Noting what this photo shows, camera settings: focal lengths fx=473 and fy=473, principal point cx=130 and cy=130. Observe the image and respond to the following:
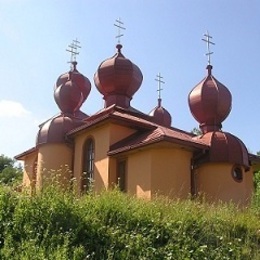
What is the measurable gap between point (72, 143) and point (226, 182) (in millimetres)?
6877

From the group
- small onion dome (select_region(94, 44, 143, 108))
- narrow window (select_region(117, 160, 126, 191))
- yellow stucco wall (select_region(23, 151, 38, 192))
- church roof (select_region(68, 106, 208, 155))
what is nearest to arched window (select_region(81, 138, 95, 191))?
church roof (select_region(68, 106, 208, 155))

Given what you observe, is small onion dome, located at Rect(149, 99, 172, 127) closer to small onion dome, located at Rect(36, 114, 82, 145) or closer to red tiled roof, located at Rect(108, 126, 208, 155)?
small onion dome, located at Rect(36, 114, 82, 145)

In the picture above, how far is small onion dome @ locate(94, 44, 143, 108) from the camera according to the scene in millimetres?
21016

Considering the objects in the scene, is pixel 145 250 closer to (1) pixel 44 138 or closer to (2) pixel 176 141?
(2) pixel 176 141

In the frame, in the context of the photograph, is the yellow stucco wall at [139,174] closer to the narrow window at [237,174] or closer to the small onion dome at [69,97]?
the narrow window at [237,174]

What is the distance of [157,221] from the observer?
8734mm

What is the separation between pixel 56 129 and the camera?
20406 mm

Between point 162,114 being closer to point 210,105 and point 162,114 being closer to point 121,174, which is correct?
point 210,105

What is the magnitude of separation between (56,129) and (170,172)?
6.61 metres

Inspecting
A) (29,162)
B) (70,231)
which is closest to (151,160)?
(70,231)

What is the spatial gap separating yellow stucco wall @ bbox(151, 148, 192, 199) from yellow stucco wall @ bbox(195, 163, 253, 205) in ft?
2.55

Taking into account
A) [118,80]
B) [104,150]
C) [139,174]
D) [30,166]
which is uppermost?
[118,80]

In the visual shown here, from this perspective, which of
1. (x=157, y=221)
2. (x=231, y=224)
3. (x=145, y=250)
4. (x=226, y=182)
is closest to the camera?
(x=145, y=250)

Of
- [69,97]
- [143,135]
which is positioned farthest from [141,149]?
[69,97]
